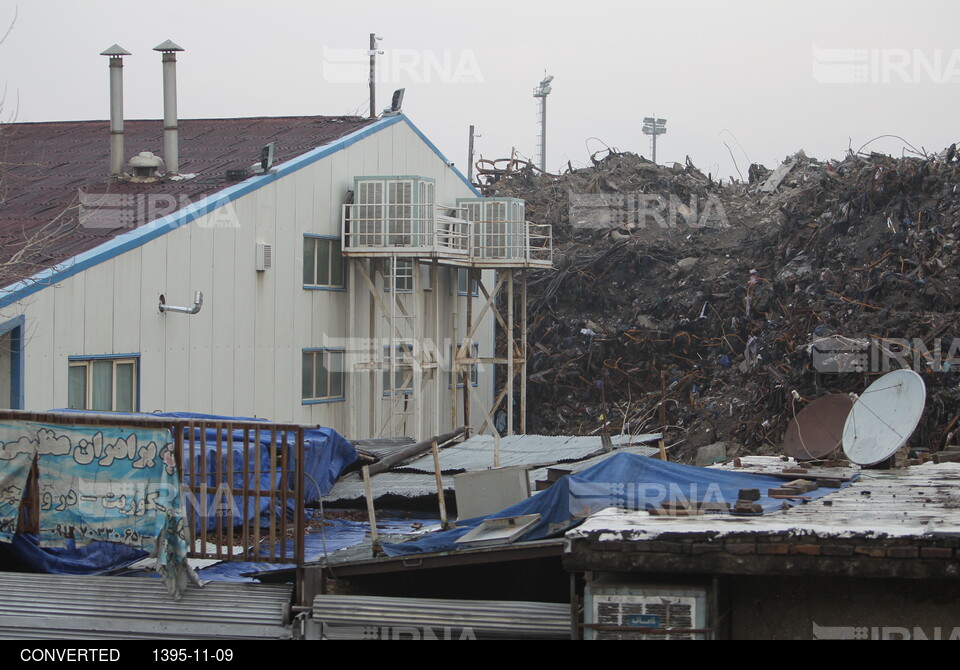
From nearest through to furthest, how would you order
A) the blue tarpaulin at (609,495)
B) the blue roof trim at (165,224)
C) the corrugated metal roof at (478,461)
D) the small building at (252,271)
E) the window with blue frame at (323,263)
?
the blue tarpaulin at (609,495) → the corrugated metal roof at (478,461) → the blue roof trim at (165,224) → the small building at (252,271) → the window with blue frame at (323,263)

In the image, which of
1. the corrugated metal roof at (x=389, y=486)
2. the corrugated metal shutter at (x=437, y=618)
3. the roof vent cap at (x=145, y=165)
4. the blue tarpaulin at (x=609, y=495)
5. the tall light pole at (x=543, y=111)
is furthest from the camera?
the tall light pole at (x=543, y=111)

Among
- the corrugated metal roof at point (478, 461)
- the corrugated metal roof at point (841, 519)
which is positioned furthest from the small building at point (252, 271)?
the corrugated metal roof at point (841, 519)

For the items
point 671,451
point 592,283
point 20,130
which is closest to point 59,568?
point 671,451

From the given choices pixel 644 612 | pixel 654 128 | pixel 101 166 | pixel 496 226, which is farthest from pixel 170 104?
pixel 654 128

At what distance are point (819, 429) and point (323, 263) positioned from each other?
12.0 m

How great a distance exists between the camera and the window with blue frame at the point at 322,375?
22.7m

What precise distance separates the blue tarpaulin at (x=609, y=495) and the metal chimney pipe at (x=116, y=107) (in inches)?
521

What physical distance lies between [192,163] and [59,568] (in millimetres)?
13164

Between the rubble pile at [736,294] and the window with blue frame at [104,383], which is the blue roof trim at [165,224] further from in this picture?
the rubble pile at [736,294]

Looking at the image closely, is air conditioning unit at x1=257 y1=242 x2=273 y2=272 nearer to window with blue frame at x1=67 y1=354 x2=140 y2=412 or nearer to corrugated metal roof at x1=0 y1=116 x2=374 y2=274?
corrugated metal roof at x1=0 y1=116 x2=374 y2=274

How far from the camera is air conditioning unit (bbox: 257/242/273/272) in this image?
2067cm

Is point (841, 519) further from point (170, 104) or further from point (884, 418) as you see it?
point (170, 104)

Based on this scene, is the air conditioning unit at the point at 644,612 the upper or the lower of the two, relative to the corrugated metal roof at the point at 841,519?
lower
